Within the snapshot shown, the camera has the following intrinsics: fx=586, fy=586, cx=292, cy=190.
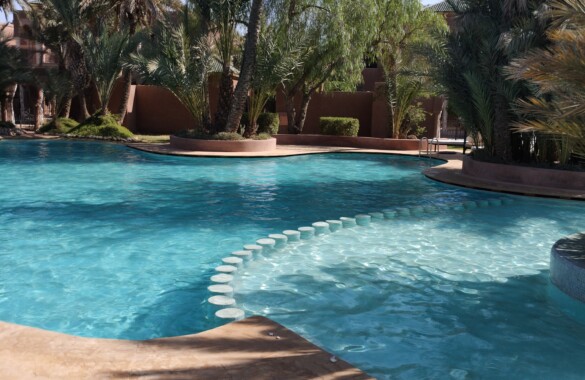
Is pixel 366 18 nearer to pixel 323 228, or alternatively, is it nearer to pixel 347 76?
pixel 347 76

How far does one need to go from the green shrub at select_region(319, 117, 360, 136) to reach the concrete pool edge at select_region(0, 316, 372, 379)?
22.4 metres

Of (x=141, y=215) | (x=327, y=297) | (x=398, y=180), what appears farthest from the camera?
(x=398, y=180)

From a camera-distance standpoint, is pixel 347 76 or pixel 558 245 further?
pixel 347 76

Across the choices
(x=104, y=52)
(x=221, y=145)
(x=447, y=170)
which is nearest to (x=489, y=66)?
(x=447, y=170)

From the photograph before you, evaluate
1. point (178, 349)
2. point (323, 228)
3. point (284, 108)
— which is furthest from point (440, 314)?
point (284, 108)

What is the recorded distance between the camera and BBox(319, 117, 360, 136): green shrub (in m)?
27.2

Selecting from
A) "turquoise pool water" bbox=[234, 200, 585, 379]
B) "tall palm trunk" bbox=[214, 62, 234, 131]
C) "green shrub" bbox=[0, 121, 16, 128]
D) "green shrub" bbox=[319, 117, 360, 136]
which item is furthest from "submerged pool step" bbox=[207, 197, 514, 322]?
"green shrub" bbox=[0, 121, 16, 128]

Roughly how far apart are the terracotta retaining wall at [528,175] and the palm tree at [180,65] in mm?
11188

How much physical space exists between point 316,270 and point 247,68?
16.0 m

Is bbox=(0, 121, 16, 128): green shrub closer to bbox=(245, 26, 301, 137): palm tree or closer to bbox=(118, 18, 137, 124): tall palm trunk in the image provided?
bbox=(118, 18, 137, 124): tall palm trunk

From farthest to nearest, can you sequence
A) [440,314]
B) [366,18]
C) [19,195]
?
[366,18]
[19,195]
[440,314]

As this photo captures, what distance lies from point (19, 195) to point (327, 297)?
8972 millimetres

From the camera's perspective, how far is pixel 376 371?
16.7 ft

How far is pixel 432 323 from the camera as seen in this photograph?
620cm
